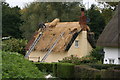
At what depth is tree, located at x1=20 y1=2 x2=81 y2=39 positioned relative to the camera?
2946 centimetres

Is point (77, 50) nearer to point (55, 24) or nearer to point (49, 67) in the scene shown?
point (55, 24)

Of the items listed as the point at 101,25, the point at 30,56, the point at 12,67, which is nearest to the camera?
the point at 12,67

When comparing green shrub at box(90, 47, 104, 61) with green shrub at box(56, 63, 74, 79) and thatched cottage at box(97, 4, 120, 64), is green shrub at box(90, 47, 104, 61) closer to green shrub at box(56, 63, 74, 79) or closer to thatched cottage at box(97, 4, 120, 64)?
thatched cottage at box(97, 4, 120, 64)

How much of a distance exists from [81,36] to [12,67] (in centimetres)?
2385

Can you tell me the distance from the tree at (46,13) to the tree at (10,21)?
102 centimetres

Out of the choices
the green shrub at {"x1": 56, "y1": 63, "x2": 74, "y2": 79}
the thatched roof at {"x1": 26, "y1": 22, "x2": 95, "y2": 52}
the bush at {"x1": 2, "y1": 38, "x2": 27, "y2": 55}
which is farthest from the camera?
the bush at {"x1": 2, "y1": 38, "x2": 27, "y2": 55}

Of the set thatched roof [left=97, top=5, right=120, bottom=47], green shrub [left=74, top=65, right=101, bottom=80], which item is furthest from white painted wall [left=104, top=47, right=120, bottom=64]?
green shrub [left=74, top=65, right=101, bottom=80]

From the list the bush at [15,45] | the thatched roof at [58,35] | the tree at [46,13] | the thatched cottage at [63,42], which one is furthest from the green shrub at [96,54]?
the bush at [15,45]

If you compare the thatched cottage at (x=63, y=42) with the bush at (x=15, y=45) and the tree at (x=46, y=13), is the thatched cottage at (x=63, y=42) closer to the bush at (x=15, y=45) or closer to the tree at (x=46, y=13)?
the tree at (x=46, y=13)

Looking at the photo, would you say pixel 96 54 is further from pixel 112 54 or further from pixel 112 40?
pixel 112 40

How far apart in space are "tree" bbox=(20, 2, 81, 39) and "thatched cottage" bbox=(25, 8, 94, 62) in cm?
123

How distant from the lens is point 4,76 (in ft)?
17.2

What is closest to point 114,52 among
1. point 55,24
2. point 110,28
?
point 110,28

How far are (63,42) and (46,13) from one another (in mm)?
5111
